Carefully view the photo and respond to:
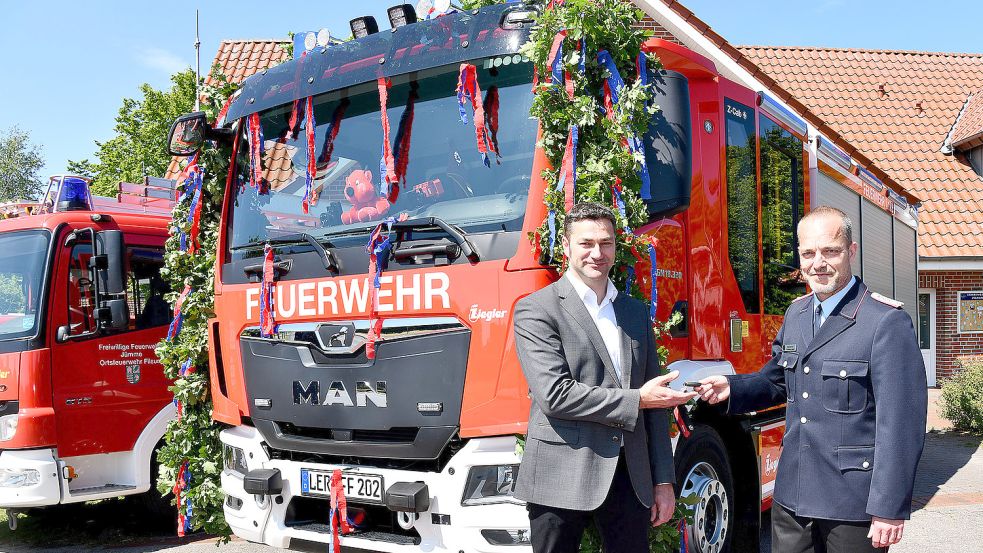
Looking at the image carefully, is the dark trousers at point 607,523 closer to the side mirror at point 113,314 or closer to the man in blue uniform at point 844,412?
the man in blue uniform at point 844,412

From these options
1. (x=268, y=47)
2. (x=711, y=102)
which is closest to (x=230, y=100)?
(x=711, y=102)

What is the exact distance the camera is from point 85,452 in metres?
6.11

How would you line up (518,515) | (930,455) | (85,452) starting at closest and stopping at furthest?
(518,515) < (85,452) < (930,455)

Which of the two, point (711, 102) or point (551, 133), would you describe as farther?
point (711, 102)

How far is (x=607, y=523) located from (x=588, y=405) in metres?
0.50

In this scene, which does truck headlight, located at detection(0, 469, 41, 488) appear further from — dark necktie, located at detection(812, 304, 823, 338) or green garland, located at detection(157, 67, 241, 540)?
dark necktie, located at detection(812, 304, 823, 338)

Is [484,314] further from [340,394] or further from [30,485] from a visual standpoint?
[30,485]

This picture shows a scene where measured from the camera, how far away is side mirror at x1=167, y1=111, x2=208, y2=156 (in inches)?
192

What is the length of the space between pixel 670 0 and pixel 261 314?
506 inches

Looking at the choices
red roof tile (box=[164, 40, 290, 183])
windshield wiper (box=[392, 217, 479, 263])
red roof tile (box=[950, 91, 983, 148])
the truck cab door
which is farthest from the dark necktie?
red roof tile (box=[950, 91, 983, 148])

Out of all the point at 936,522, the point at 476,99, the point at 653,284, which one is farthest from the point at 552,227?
the point at 936,522

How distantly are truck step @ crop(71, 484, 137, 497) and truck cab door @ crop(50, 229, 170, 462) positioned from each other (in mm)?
252

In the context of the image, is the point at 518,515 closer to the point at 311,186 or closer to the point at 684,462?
the point at 684,462

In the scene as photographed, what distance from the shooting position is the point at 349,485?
381cm
